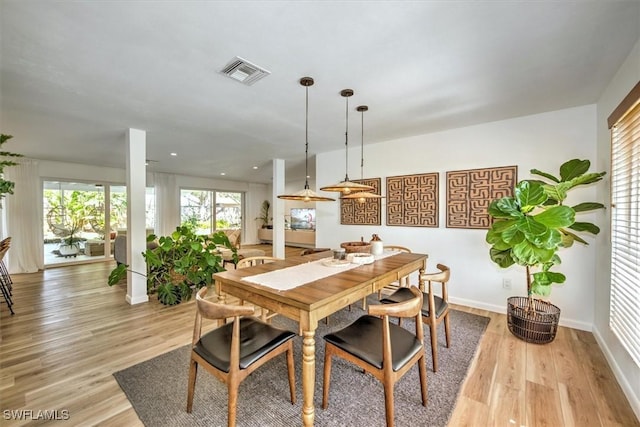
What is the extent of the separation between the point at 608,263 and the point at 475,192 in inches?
55.0

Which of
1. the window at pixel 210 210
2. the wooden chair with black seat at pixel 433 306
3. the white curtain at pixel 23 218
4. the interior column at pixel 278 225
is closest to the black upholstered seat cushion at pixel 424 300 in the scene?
the wooden chair with black seat at pixel 433 306

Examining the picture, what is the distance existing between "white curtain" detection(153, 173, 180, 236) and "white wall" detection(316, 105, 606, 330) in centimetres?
572

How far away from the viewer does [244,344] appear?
158 cm

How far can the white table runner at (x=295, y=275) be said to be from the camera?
1784 millimetres

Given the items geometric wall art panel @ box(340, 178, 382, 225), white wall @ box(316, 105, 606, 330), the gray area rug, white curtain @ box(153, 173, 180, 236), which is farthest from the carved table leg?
white curtain @ box(153, 173, 180, 236)

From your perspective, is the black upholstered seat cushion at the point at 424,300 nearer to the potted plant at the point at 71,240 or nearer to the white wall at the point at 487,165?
the white wall at the point at 487,165

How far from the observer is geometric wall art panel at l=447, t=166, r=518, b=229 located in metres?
3.23

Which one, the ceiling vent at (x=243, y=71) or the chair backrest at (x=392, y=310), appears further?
the ceiling vent at (x=243, y=71)

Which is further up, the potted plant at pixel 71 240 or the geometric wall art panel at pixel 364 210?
the geometric wall art panel at pixel 364 210

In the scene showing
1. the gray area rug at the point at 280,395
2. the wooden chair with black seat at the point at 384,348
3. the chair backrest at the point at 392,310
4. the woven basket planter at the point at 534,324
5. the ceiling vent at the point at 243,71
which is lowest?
the gray area rug at the point at 280,395

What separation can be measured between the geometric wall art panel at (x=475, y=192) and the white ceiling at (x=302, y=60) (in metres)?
0.66

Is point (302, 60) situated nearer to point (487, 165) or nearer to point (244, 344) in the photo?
point (244, 344)

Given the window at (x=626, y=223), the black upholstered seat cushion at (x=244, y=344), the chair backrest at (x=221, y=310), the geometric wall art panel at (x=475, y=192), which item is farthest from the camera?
the geometric wall art panel at (x=475, y=192)

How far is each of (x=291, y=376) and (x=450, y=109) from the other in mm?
3010
